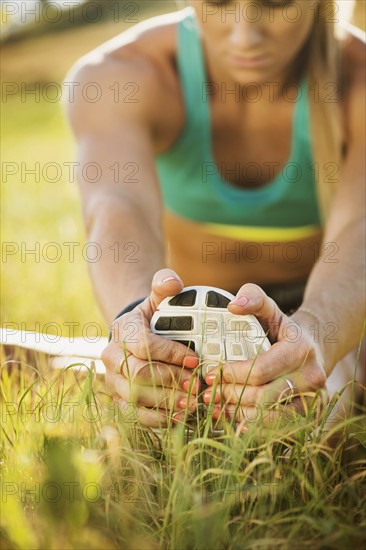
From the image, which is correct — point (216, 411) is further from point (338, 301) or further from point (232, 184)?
point (232, 184)

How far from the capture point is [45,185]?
5012 mm

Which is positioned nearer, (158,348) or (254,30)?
(158,348)

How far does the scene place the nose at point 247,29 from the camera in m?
1.65

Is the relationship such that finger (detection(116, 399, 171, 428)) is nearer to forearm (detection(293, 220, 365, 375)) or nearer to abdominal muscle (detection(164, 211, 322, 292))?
forearm (detection(293, 220, 365, 375))

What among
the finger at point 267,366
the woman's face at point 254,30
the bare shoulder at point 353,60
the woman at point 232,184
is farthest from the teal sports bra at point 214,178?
the finger at point 267,366

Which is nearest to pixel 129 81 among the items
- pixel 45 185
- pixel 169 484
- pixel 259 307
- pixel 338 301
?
pixel 338 301

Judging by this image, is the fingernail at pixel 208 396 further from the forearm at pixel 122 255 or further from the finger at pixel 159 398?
the forearm at pixel 122 255

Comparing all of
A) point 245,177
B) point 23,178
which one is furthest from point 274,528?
point 23,178

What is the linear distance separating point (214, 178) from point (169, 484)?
1247mm

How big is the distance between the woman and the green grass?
0.22 ft

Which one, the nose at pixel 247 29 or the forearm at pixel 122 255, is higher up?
the nose at pixel 247 29

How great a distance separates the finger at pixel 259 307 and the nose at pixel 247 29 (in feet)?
2.48

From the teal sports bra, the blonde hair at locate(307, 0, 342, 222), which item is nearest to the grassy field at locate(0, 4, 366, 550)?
the blonde hair at locate(307, 0, 342, 222)

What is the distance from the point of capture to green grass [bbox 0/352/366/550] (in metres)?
0.87
